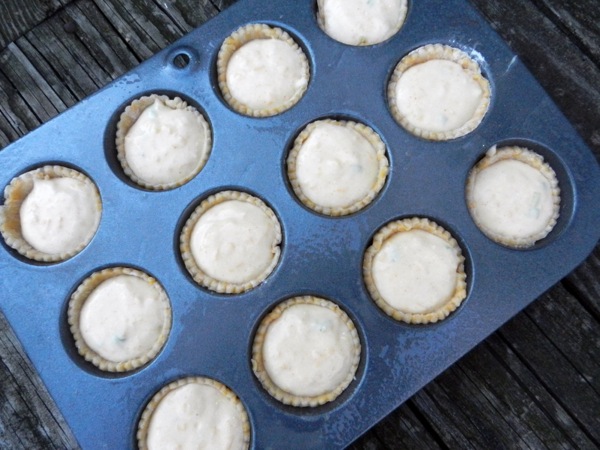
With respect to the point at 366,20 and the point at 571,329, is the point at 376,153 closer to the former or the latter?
the point at 366,20

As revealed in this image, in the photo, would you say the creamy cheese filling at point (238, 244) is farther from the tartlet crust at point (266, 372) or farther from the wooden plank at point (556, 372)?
the wooden plank at point (556, 372)

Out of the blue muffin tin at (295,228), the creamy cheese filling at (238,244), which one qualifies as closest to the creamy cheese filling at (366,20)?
the blue muffin tin at (295,228)

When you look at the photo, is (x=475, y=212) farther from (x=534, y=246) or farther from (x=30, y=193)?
(x=30, y=193)

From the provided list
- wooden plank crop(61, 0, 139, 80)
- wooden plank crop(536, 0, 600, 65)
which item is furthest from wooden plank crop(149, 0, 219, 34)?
wooden plank crop(536, 0, 600, 65)

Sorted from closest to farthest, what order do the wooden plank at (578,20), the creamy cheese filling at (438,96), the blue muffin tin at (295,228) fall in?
the blue muffin tin at (295,228), the creamy cheese filling at (438,96), the wooden plank at (578,20)

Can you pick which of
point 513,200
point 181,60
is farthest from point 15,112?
point 513,200

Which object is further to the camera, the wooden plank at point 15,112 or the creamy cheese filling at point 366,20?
the wooden plank at point 15,112
